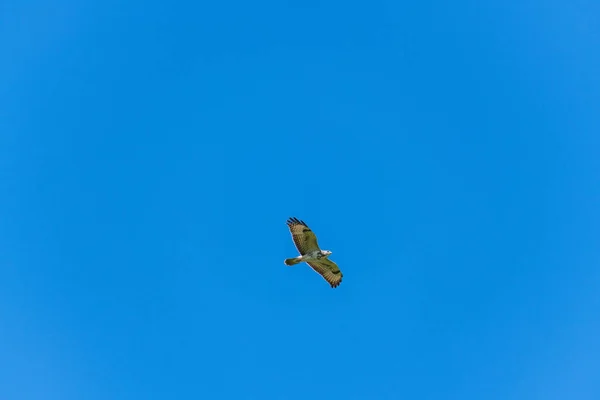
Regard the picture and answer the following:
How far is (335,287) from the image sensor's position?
101 ft

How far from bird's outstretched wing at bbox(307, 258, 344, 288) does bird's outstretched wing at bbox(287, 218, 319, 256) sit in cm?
127

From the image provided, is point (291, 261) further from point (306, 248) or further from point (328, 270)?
point (328, 270)

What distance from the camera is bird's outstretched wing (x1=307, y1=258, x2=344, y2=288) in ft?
97.2

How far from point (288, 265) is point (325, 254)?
1792 mm

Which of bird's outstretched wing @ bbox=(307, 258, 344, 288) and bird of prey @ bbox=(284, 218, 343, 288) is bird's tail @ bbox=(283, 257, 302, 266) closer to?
bird of prey @ bbox=(284, 218, 343, 288)

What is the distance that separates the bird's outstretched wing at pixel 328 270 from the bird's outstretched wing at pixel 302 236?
1272 millimetres

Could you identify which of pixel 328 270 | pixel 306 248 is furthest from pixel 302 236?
pixel 328 270

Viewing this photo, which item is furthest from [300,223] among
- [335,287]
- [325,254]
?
[335,287]

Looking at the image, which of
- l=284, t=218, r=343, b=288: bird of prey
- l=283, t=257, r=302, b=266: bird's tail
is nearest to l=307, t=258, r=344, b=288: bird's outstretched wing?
l=284, t=218, r=343, b=288: bird of prey

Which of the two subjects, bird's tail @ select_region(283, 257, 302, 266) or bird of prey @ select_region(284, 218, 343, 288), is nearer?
bird of prey @ select_region(284, 218, 343, 288)

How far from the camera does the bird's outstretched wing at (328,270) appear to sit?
97.2 feet

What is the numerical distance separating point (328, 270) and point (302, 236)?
3110mm

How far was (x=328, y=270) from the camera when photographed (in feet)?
99.1

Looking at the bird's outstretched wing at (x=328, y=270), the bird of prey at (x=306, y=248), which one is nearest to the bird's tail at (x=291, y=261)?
the bird of prey at (x=306, y=248)
